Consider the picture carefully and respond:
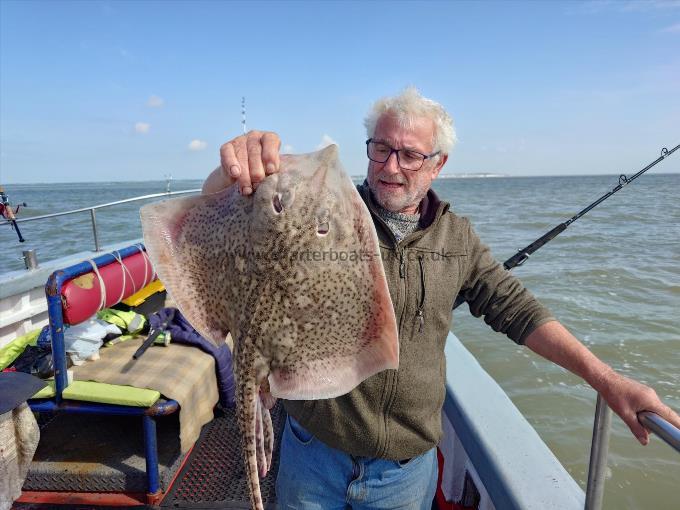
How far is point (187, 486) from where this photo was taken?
337 centimetres

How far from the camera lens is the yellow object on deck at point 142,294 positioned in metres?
4.65

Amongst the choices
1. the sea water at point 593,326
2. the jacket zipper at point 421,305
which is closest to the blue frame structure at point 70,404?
the jacket zipper at point 421,305

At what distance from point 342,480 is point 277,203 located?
1329 mm

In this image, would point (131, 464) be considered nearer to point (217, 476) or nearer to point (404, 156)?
point (217, 476)

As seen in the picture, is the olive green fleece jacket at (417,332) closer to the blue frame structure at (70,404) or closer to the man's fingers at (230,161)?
the man's fingers at (230,161)

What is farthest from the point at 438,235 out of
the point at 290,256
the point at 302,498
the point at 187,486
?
the point at 187,486

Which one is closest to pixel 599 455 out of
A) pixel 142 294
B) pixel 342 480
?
pixel 342 480

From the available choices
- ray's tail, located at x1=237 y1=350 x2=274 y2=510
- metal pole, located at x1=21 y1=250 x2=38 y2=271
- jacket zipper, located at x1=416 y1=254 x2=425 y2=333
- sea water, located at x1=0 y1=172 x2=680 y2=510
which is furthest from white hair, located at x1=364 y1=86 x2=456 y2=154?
metal pole, located at x1=21 y1=250 x2=38 y2=271

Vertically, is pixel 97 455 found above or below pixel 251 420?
below

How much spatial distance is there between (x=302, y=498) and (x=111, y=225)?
19.7 m

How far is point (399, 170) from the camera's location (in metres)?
2.06

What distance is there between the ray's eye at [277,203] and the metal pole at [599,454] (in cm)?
141

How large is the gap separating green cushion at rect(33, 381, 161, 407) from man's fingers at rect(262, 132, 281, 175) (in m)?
2.26

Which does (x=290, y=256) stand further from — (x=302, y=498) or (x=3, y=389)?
(x=3, y=389)
